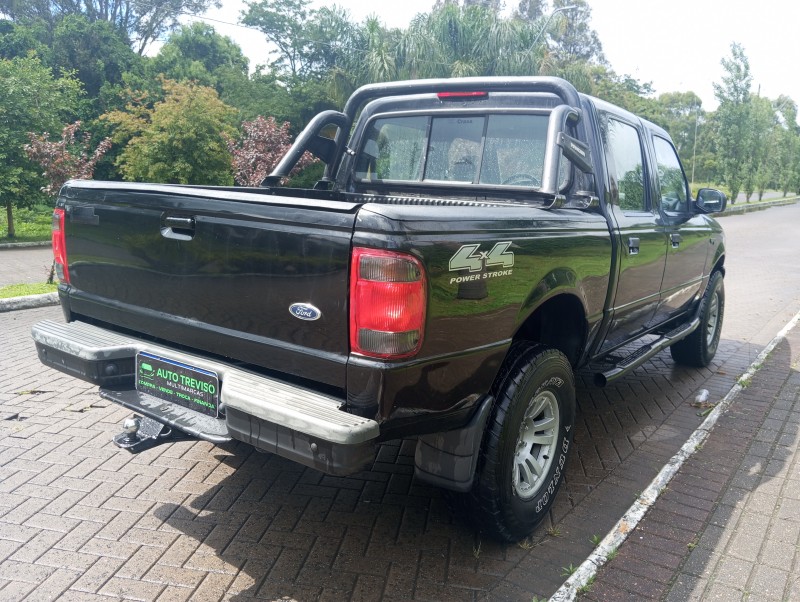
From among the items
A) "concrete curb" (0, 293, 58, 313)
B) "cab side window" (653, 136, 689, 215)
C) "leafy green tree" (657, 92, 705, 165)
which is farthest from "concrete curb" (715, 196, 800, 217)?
"concrete curb" (0, 293, 58, 313)

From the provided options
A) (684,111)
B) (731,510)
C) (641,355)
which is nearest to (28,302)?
(641,355)

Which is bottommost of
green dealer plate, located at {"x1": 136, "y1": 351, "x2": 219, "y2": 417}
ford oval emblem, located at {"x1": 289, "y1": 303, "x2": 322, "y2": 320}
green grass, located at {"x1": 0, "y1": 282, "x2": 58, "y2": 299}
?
green grass, located at {"x1": 0, "y1": 282, "x2": 58, "y2": 299}

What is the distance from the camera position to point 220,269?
2.62 metres

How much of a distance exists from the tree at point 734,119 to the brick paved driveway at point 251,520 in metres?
34.2

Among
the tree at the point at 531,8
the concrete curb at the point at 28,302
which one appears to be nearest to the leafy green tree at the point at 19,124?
the concrete curb at the point at 28,302

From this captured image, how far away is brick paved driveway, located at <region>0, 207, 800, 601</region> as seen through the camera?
2.70 m

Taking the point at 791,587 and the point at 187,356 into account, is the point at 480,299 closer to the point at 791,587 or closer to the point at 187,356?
the point at 187,356

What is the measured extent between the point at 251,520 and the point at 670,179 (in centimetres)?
403

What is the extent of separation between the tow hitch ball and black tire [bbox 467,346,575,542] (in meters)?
1.43

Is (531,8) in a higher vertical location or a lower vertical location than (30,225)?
higher

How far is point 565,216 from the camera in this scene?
314cm

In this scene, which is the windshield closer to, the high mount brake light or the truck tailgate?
the high mount brake light

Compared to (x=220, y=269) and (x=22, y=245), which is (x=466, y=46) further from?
(x=220, y=269)

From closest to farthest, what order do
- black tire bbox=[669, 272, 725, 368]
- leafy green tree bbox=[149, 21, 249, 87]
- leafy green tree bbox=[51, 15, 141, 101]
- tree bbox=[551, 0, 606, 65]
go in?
1. black tire bbox=[669, 272, 725, 368]
2. leafy green tree bbox=[51, 15, 141, 101]
3. leafy green tree bbox=[149, 21, 249, 87]
4. tree bbox=[551, 0, 606, 65]
